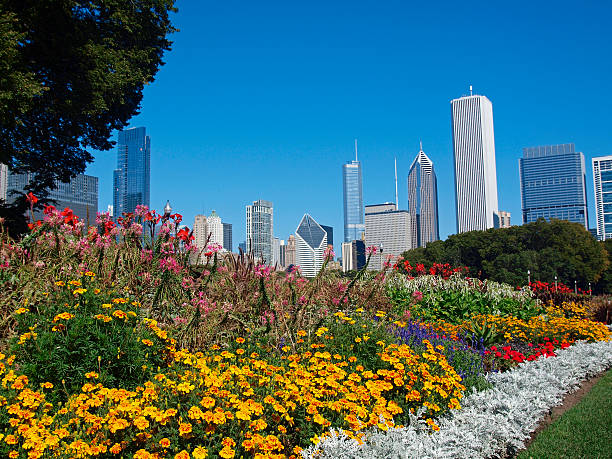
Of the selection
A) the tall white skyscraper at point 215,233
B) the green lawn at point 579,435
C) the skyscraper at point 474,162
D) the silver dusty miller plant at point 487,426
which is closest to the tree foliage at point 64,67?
the tall white skyscraper at point 215,233

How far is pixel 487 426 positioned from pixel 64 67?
41.8 feet

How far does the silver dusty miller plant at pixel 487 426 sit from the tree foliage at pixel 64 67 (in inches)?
362

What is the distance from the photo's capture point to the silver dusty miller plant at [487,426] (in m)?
2.54

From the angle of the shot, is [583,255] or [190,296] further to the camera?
[583,255]

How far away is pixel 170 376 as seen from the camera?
307 cm

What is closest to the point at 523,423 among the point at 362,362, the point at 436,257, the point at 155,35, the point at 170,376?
the point at 362,362

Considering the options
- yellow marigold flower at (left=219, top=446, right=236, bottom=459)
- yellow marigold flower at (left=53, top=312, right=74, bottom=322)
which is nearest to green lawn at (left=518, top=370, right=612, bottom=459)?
yellow marigold flower at (left=219, top=446, right=236, bottom=459)

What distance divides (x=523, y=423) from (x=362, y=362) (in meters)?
1.37

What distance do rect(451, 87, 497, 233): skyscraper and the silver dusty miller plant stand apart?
621ft

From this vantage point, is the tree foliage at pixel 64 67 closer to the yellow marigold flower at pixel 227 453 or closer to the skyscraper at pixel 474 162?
the yellow marigold flower at pixel 227 453

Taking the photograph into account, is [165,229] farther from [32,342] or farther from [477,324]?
[477,324]

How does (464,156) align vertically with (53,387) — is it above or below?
above

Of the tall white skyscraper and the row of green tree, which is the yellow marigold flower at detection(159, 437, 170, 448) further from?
the row of green tree

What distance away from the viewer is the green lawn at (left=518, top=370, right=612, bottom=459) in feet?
11.2
